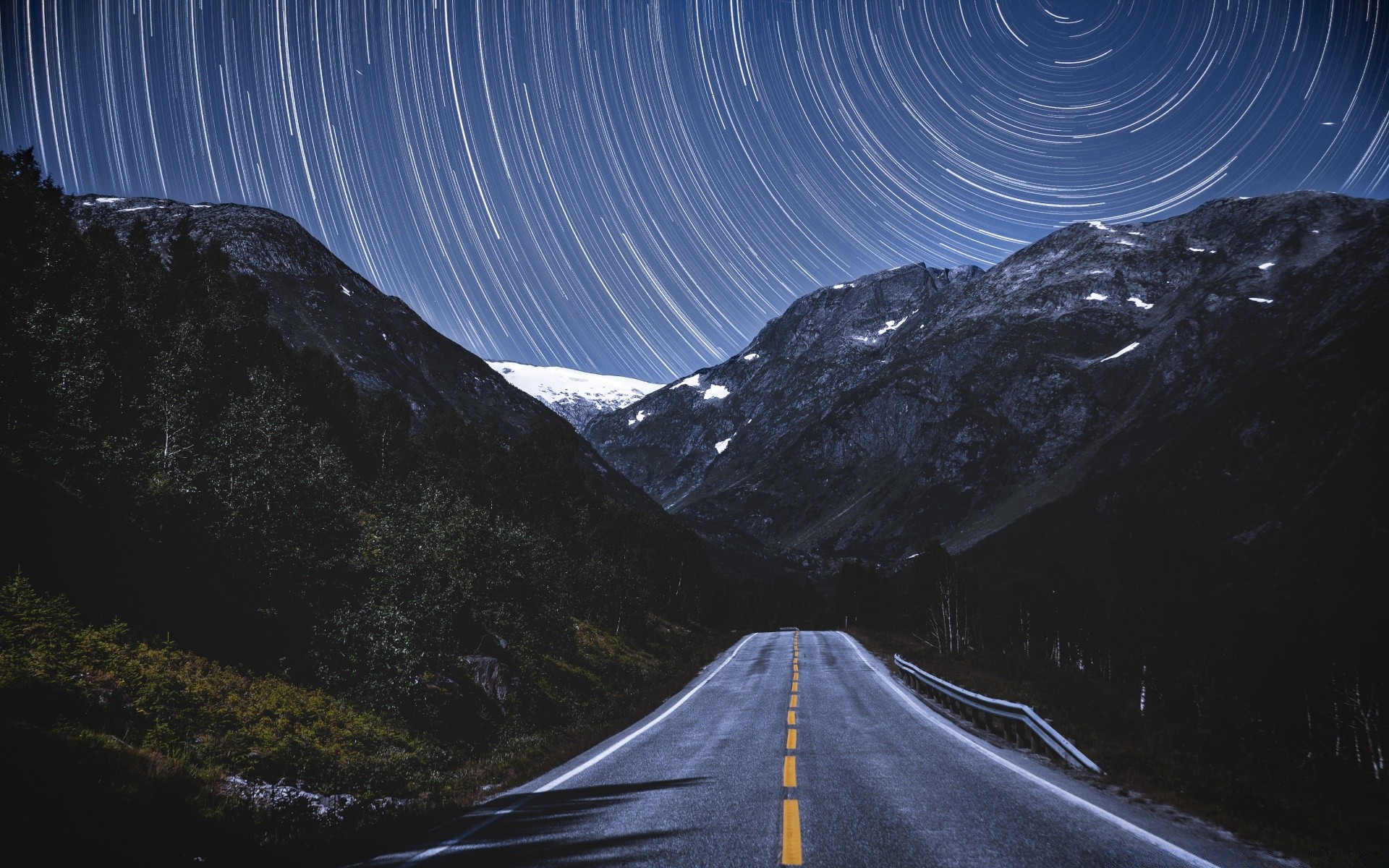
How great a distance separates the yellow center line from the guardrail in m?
5.52

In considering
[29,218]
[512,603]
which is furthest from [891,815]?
[29,218]

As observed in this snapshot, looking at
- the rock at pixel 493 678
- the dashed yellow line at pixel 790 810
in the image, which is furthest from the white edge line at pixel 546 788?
the rock at pixel 493 678

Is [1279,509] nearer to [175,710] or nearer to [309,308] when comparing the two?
[175,710]

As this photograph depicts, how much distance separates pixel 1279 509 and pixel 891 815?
230m

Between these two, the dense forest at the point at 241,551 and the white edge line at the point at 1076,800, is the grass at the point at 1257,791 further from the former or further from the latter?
the dense forest at the point at 241,551

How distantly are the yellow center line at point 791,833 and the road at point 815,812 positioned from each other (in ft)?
0.08

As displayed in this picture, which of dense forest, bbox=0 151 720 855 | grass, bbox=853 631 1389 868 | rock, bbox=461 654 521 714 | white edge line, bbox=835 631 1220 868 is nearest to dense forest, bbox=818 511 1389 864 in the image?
grass, bbox=853 631 1389 868

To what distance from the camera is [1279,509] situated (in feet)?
561

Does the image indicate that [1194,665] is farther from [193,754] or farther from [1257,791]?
[193,754]

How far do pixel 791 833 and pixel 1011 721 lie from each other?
9259 mm

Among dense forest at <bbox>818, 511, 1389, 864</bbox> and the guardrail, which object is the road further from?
dense forest at <bbox>818, 511, 1389, 864</bbox>

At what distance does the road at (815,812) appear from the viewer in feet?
20.3

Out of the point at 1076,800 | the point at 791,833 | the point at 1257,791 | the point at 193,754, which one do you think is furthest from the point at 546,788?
the point at 1257,791

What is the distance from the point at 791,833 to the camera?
6762 mm
